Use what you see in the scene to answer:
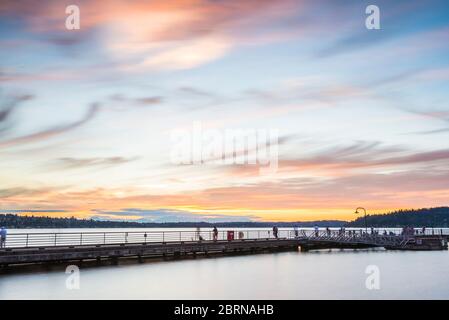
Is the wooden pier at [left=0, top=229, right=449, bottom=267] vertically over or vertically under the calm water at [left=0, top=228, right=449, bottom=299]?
over

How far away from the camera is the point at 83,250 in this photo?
132 feet

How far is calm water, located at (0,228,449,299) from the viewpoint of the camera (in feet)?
100

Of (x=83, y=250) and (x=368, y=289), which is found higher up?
(x=83, y=250)

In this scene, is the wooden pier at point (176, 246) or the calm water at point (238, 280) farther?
the wooden pier at point (176, 246)

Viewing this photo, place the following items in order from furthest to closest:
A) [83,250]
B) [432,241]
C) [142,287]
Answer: [432,241]
[83,250]
[142,287]

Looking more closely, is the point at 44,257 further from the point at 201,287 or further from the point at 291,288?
the point at 291,288

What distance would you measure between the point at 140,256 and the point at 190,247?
6.61 meters

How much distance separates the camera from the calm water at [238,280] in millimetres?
30500

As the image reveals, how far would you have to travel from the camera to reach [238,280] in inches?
1502

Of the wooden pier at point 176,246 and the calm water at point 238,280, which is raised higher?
the wooden pier at point 176,246

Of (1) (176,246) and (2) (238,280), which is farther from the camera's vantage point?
(1) (176,246)

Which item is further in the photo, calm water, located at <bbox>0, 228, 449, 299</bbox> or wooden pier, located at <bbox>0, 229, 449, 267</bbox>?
wooden pier, located at <bbox>0, 229, 449, 267</bbox>

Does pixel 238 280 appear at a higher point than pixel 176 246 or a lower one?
lower
